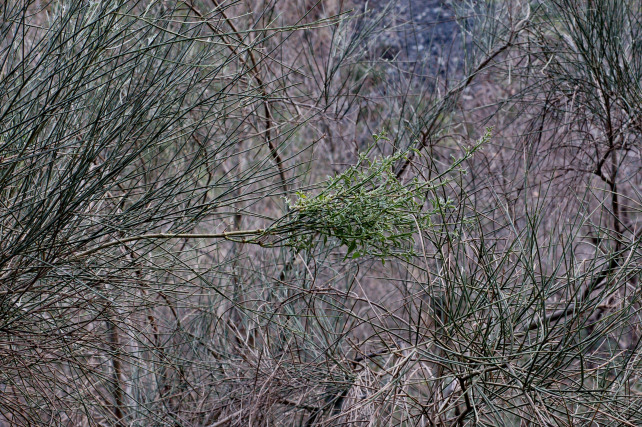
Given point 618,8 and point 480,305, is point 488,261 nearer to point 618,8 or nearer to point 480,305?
point 480,305

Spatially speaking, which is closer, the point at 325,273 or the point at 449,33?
the point at 325,273

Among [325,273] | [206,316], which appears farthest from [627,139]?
[206,316]

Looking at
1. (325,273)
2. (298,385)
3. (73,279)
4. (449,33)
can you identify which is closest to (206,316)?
(325,273)

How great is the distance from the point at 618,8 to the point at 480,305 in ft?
6.55

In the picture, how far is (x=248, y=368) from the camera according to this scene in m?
2.72

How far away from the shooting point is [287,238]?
5.65ft

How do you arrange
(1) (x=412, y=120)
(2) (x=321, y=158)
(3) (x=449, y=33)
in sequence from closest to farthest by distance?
(1) (x=412, y=120), (2) (x=321, y=158), (3) (x=449, y=33)

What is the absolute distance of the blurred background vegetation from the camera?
1.68m

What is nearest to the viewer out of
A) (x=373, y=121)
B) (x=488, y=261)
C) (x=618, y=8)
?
(x=488, y=261)

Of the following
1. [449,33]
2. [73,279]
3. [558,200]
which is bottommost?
[558,200]

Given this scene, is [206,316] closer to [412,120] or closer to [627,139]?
[412,120]

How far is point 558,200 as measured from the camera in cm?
379

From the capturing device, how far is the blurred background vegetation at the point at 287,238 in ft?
5.51

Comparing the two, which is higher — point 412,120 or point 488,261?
point 412,120
